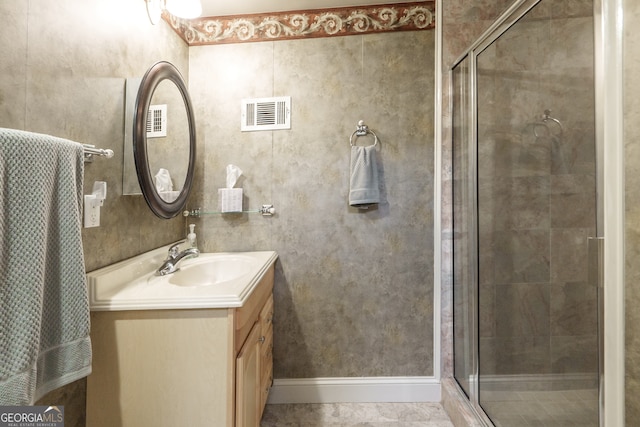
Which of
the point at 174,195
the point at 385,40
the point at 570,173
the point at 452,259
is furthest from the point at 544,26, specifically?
the point at 174,195

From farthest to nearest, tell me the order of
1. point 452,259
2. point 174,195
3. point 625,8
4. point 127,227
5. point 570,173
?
point 452,259 → point 174,195 → point 127,227 → point 570,173 → point 625,8

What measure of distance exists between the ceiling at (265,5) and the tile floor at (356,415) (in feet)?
7.84

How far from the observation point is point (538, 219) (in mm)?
1325

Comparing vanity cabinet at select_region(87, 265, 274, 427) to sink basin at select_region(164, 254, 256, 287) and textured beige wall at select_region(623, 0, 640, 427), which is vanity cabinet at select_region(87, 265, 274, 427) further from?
textured beige wall at select_region(623, 0, 640, 427)

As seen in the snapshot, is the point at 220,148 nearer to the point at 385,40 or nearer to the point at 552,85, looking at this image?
the point at 385,40

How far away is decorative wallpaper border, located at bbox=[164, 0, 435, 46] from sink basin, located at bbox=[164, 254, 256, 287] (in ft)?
4.37

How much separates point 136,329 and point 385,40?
1929mm

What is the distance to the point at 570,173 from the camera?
116cm

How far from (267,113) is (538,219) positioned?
153 centimetres

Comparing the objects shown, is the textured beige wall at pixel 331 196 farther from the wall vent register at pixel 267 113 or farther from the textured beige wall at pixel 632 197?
the textured beige wall at pixel 632 197

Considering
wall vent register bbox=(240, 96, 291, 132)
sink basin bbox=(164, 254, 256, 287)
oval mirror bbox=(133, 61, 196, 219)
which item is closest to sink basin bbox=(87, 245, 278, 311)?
sink basin bbox=(164, 254, 256, 287)

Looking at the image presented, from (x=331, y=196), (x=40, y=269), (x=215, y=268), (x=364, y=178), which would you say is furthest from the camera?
(x=331, y=196)

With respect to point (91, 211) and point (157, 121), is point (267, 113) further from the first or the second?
point (91, 211)

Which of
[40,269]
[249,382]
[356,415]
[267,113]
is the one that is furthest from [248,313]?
[267,113]
